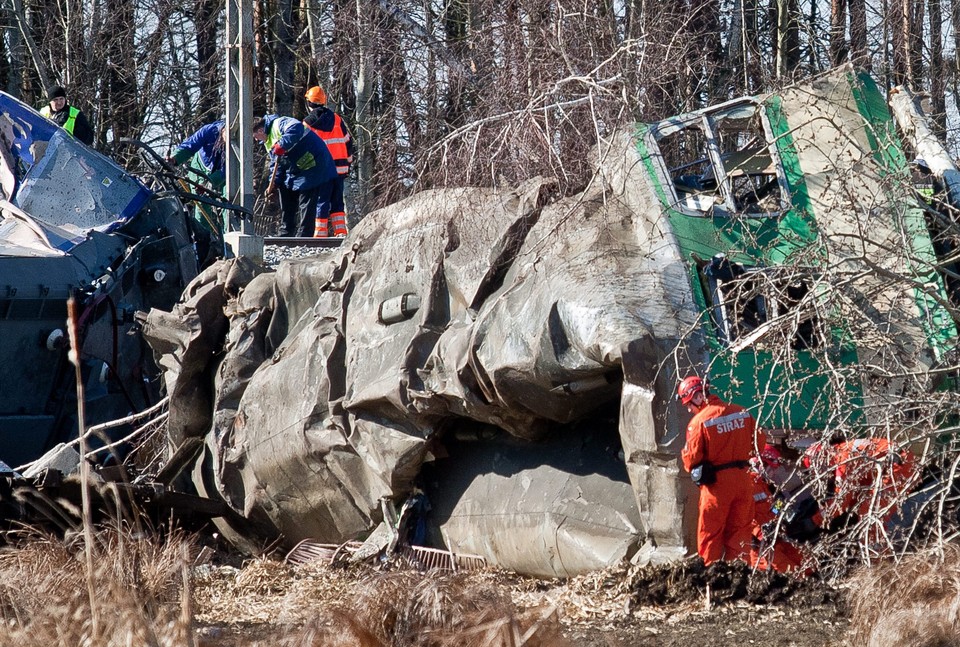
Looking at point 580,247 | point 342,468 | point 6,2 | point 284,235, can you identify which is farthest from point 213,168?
point 6,2

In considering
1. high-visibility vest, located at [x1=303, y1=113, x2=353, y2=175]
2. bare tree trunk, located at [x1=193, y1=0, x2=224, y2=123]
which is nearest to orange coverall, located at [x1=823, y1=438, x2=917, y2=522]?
high-visibility vest, located at [x1=303, y1=113, x2=353, y2=175]

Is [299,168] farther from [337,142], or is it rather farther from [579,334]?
[579,334]

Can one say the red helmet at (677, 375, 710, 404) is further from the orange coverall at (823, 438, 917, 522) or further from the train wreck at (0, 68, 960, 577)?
the orange coverall at (823, 438, 917, 522)

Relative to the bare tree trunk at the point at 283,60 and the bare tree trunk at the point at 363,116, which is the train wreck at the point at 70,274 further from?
the bare tree trunk at the point at 283,60

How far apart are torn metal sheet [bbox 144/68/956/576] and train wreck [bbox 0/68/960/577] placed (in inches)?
0.6

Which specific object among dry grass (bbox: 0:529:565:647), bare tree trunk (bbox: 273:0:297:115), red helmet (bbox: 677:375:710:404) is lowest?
dry grass (bbox: 0:529:565:647)

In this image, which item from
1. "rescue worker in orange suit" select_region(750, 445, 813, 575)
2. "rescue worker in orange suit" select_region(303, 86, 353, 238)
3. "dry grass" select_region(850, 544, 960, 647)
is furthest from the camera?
"rescue worker in orange suit" select_region(303, 86, 353, 238)

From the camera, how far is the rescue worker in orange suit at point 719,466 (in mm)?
6625

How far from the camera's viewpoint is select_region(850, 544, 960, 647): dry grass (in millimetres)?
4930

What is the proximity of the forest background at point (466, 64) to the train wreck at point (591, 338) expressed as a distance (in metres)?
0.47

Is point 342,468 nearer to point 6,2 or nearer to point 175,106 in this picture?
point 175,106

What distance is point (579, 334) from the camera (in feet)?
22.6

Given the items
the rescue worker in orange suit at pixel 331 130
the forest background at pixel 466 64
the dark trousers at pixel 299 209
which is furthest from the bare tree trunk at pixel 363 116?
the dark trousers at pixel 299 209

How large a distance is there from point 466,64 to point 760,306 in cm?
843
